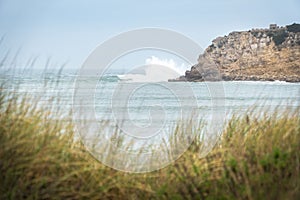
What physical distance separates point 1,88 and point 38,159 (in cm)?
103

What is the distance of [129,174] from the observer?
4.28 metres

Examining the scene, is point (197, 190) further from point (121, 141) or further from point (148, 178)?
point (121, 141)

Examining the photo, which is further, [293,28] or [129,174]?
[293,28]

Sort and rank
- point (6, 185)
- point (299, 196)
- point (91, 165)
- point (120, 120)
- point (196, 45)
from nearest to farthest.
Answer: point (299, 196)
point (6, 185)
point (91, 165)
point (120, 120)
point (196, 45)

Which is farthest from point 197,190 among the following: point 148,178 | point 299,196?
point 299,196

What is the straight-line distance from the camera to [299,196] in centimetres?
364

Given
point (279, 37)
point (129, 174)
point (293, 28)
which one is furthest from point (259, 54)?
point (129, 174)

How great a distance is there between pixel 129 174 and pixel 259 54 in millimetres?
37586

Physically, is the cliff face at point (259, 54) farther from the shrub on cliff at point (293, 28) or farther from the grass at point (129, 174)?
the grass at point (129, 174)

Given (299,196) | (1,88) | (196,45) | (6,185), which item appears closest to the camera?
(299,196)

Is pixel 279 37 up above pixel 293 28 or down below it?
below

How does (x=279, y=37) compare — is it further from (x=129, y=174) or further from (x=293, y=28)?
(x=129, y=174)

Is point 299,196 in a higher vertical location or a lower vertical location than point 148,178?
higher

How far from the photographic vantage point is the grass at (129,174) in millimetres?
3848
